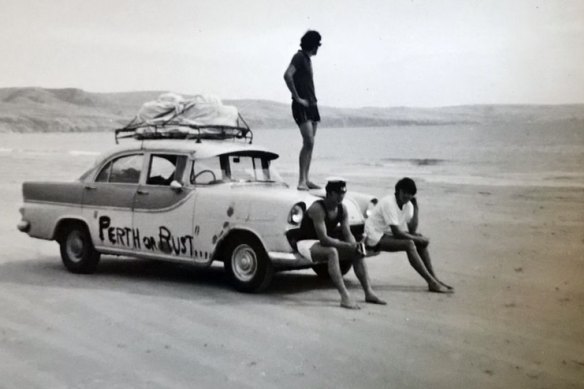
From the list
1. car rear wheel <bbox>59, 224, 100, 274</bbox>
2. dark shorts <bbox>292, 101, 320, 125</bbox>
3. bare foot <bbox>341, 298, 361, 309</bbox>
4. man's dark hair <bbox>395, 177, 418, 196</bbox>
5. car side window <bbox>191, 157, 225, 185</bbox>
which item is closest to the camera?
bare foot <bbox>341, 298, 361, 309</bbox>

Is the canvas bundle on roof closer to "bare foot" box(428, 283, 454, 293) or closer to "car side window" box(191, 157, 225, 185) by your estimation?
"car side window" box(191, 157, 225, 185)

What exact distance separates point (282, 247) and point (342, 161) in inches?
708

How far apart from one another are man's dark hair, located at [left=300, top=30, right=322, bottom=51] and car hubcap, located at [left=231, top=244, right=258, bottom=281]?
194 centimetres

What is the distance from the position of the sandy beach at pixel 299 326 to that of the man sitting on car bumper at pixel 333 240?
238 millimetres

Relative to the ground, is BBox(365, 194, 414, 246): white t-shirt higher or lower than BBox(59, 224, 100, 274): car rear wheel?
higher

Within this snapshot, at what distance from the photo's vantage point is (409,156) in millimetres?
24672

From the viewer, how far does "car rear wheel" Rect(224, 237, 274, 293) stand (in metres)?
5.99

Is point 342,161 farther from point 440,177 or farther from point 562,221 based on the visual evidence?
point 562,221

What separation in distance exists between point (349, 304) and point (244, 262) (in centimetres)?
103

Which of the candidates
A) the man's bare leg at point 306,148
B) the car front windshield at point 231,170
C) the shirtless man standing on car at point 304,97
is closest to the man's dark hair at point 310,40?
the shirtless man standing on car at point 304,97

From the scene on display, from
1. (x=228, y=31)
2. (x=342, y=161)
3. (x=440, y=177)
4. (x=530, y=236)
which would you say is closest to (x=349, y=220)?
(x=228, y=31)

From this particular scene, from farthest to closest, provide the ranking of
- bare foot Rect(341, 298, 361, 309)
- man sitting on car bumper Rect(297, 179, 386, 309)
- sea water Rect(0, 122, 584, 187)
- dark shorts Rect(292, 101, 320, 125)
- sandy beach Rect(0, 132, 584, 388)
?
1. sea water Rect(0, 122, 584, 187)
2. dark shorts Rect(292, 101, 320, 125)
3. man sitting on car bumper Rect(297, 179, 386, 309)
4. bare foot Rect(341, 298, 361, 309)
5. sandy beach Rect(0, 132, 584, 388)

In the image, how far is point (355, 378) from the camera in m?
4.09

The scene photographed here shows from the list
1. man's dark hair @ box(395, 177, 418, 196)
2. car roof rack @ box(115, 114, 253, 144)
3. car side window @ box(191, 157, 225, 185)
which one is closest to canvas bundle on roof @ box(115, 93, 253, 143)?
car roof rack @ box(115, 114, 253, 144)
